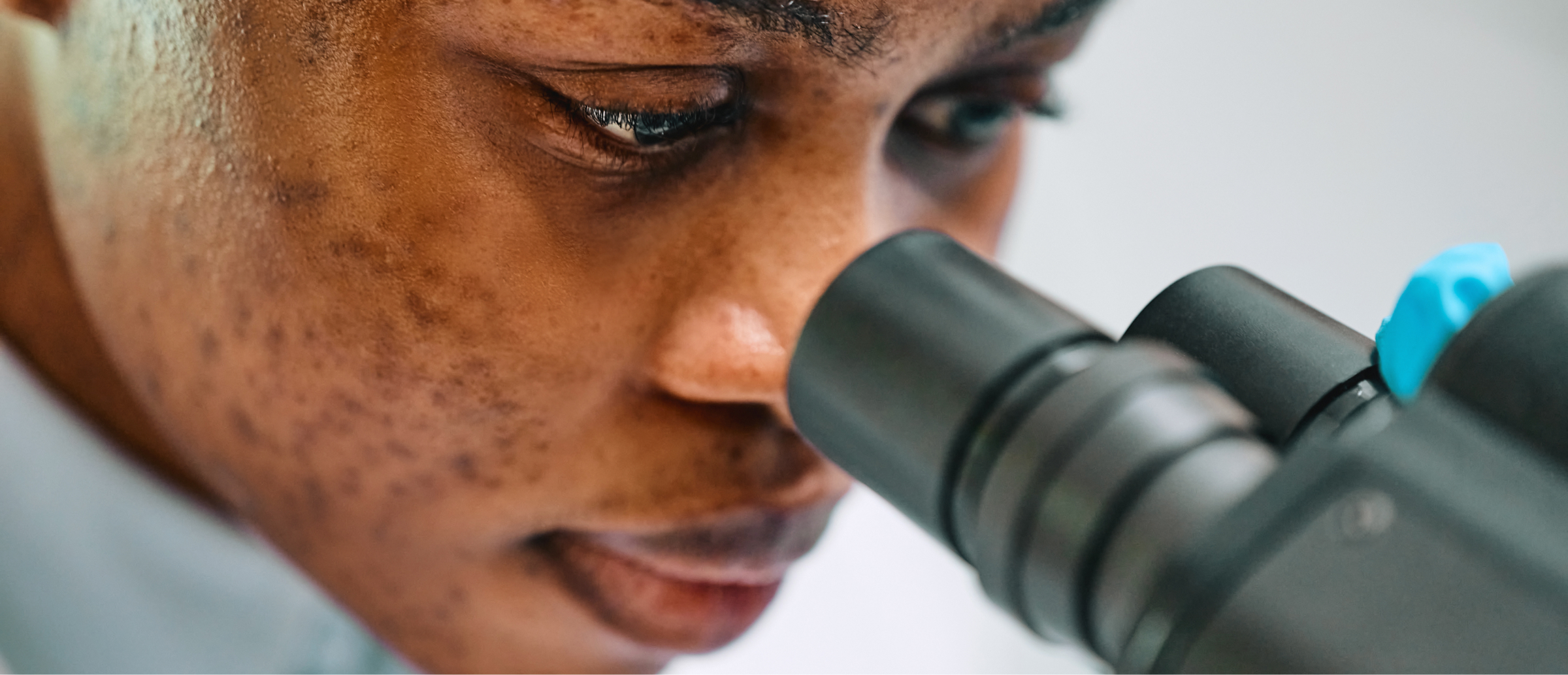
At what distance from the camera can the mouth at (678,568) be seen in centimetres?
69

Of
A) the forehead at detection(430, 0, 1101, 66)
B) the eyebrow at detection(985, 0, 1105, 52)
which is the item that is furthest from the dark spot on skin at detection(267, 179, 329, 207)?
the eyebrow at detection(985, 0, 1105, 52)

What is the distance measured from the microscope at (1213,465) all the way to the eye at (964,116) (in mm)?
223

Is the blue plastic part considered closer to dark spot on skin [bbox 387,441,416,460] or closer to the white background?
dark spot on skin [bbox 387,441,416,460]

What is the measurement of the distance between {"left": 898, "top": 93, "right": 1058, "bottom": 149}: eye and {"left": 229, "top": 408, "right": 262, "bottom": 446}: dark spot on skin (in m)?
0.38

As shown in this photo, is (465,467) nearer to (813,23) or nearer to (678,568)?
(678,568)

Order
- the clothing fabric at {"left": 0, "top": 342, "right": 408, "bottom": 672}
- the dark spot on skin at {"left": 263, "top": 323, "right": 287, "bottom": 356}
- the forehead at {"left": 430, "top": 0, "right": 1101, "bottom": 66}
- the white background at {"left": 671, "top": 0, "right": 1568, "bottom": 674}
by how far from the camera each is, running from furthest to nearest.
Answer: the white background at {"left": 671, "top": 0, "right": 1568, "bottom": 674} < the clothing fabric at {"left": 0, "top": 342, "right": 408, "bottom": 672} < the dark spot on skin at {"left": 263, "top": 323, "right": 287, "bottom": 356} < the forehead at {"left": 430, "top": 0, "right": 1101, "bottom": 66}

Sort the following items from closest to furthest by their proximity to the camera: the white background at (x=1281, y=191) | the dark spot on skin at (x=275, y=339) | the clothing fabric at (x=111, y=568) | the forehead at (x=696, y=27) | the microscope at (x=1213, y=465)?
the microscope at (x=1213, y=465), the forehead at (x=696, y=27), the dark spot on skin at (x=275, y=339), the clothing fabric at (x=111, y=568), the white background at (x=1281, y=191)

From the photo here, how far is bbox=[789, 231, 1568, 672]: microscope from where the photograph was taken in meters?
0.33

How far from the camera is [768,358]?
60cm

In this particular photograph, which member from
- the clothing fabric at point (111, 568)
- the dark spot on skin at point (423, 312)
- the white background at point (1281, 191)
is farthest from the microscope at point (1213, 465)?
the white background at point (1281, 191)

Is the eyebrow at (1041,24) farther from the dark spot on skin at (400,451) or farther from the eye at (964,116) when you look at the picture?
the dark spot on skin at (400,451)

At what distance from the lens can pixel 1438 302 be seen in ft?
1.34

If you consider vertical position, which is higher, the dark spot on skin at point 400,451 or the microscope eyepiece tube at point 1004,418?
the microscope eyepiece tube at point 1004,418

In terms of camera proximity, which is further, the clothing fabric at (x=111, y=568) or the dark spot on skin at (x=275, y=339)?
the clothing fabric at (x=111, y=568)
